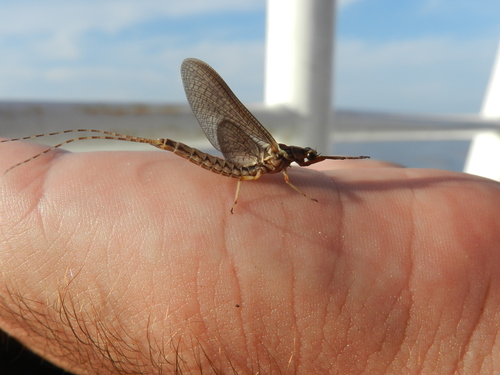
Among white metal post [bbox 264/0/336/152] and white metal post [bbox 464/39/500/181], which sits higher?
white metal post [bbox 264/0/336/152]

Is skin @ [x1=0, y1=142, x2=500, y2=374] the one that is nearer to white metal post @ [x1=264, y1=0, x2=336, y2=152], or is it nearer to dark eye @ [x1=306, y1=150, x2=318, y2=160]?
dark eye @ [x1=306, y1=150, x2=318, y2=160]

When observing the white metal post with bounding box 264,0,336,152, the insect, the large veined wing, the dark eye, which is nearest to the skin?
the insect

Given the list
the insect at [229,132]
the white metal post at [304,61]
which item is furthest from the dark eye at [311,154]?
the white metal post at [304,61]

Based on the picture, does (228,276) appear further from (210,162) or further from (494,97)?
(494,97)

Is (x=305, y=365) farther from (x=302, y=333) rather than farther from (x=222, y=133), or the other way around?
(x=222, y=133)

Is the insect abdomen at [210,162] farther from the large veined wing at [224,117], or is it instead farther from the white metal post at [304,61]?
the white metal post at [304,61]

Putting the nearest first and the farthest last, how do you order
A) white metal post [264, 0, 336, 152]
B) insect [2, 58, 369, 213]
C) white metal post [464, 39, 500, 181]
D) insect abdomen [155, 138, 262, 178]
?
insect abdomen [155, 138, 262, 178] → insect [2, 58, 369, 213] → white metal post [264, 0, 336, 152] → white metal post [464, 39, 500, 181]

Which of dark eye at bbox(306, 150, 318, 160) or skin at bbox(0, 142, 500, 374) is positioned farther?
dark eye at bbox(306, 150, 318, 160)
